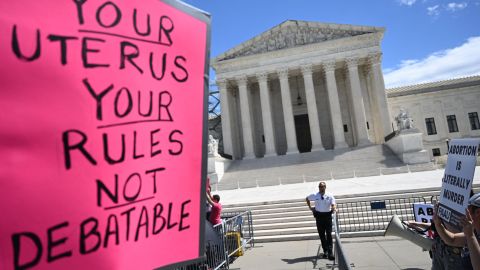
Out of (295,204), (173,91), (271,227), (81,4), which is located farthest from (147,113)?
(295,204)

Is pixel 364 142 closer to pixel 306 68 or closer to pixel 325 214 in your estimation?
pixel 306 68

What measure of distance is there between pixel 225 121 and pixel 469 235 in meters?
36.3

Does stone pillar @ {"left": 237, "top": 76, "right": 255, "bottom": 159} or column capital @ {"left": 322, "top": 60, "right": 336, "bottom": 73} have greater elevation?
column capital @ {"left": 322, "top": 60, "right": 336, "bottom": 73}

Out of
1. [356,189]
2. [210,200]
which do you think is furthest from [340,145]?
[210,200]

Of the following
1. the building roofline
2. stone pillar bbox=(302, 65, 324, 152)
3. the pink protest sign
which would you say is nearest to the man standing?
the pink protest sign

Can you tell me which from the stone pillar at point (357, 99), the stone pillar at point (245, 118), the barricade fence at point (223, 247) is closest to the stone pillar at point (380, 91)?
the stone pillar at point (357, 99)

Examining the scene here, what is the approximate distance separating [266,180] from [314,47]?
1656 centimetres

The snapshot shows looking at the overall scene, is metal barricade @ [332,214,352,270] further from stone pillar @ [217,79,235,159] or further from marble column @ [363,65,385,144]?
marble column @ [363,65,385,144]

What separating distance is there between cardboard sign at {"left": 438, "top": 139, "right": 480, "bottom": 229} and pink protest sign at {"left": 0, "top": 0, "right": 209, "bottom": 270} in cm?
273

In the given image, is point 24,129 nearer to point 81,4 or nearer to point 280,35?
point 81,4

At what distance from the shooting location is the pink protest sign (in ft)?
4.44

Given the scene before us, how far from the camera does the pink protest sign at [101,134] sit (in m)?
1.35

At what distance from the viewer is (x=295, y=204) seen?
13930mm

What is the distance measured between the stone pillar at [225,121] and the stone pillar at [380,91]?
15390 millimetres
